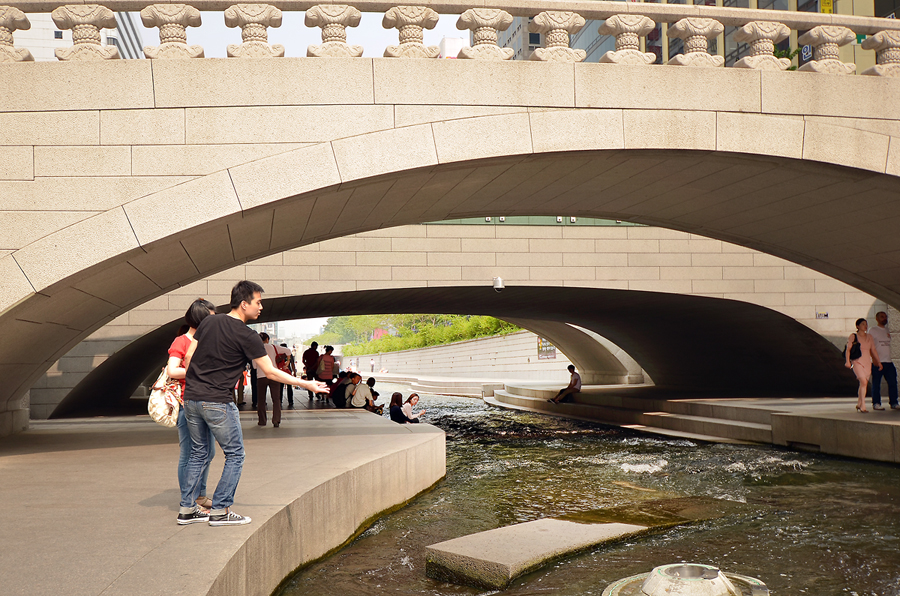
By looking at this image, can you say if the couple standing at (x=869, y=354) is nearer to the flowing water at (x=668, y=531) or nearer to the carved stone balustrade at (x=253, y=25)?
the flowing water at (x=668, y=531)

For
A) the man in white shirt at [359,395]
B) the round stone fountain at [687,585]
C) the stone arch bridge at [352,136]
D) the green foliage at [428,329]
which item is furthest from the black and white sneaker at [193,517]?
the green foliage at [428,329]

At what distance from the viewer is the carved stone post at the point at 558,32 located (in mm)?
7477

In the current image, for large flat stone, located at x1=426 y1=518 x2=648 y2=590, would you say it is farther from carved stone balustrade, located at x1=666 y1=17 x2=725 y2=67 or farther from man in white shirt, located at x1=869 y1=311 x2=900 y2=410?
man in white shirt, located at x1=869 y1=311 x2=900 y2=410

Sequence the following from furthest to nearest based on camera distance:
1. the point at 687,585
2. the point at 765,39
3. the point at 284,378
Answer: the point at 765,39 < the point at 284,378 < the point at 687,585

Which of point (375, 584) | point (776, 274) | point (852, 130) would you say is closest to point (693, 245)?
point (776, 274)

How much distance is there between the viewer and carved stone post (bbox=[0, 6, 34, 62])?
7.10 metres

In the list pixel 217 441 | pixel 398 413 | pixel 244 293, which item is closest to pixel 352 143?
pixel 244 293

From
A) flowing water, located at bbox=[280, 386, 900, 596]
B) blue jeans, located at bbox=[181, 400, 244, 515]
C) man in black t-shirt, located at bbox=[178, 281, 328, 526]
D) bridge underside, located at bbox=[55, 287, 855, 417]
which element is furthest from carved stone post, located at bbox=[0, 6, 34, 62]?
bridge underside, located at bbox=[55, 287, 855, 417]

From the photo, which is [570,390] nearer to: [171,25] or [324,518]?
[324,518]

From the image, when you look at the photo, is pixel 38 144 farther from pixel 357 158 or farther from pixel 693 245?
pixel 693 245

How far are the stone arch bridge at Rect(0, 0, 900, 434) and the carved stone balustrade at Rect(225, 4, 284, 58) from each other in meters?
0.10

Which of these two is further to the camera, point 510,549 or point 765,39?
point 765,39

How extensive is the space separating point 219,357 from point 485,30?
4.88m

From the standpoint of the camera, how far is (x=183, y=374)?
15.6 ft
